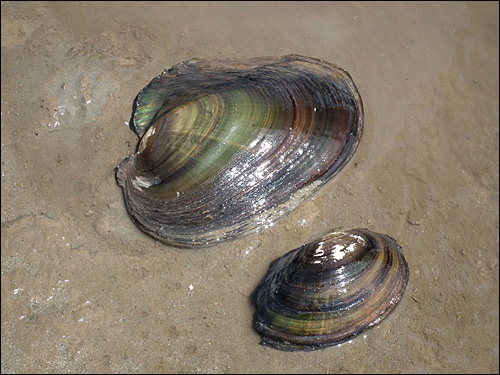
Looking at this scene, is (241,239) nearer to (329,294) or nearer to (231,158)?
(231,158)

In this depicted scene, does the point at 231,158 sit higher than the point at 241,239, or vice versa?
the point at 231,158

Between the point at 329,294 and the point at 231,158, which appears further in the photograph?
the point at 231,158

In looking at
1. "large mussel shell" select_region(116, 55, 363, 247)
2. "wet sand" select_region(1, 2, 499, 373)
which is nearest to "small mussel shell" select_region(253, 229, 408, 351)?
"wet sand" select_region(1, 2, 499, 373)

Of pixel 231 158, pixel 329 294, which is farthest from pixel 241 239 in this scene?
pixel 329 294

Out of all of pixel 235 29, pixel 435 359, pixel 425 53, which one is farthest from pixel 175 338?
pixel 425 53

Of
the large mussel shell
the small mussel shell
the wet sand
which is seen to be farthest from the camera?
the large mussel shell

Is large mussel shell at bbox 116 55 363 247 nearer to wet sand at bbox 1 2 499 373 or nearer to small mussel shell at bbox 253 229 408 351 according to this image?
wet sand at bbox 1 2 499 373

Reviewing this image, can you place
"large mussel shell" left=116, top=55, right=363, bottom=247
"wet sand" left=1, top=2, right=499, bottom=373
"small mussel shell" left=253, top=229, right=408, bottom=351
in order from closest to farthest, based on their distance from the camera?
"small mussel shell" left=253, top=229, right=408, bottom=351 < "wet sand" left=1, top=2, right=499, bottom=373 < "large mussel shell" left=116, top=55, right=363, bottom=247
